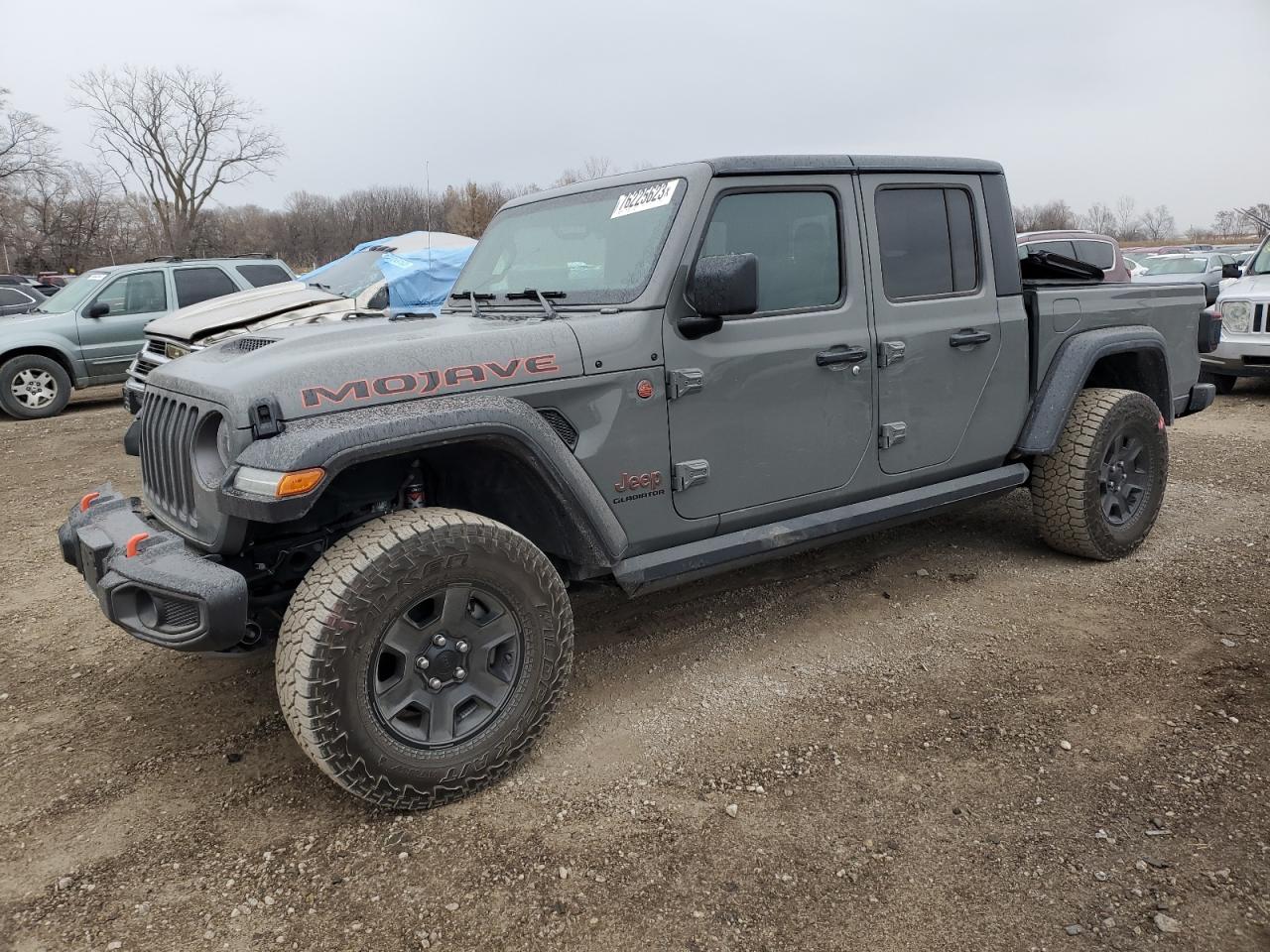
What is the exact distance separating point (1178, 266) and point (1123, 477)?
13.9 metres

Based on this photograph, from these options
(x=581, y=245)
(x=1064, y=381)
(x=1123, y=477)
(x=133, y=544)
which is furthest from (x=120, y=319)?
(x=1123, y=477)

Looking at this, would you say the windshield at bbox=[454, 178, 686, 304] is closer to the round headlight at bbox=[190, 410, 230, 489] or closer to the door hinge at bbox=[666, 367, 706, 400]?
the door hinge at bbox=[666, 367, 706, 400]

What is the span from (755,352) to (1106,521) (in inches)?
97.5

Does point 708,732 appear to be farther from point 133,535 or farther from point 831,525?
point 133,535

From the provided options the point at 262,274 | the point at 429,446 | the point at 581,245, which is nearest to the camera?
the point at 429,446

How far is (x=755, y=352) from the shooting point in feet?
11.0

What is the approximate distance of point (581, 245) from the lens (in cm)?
354

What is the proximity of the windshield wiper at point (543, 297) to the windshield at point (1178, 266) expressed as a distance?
15.7m

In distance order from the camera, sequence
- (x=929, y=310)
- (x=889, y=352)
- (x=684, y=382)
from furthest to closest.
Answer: (x=929, y=310) → (x=889, y=352) → (x=684, y=382)

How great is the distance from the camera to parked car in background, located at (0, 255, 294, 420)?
1059 cm

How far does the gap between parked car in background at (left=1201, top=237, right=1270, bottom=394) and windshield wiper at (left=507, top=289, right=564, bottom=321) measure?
8.53 meters

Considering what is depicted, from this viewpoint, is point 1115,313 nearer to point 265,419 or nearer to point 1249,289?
point 265,419

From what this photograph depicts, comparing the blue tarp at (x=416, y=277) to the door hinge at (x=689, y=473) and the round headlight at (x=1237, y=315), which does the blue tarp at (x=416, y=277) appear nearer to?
the door hinge at (x=689, y=473)

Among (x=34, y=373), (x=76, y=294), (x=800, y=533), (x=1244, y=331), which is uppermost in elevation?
(x=76, y=294)
